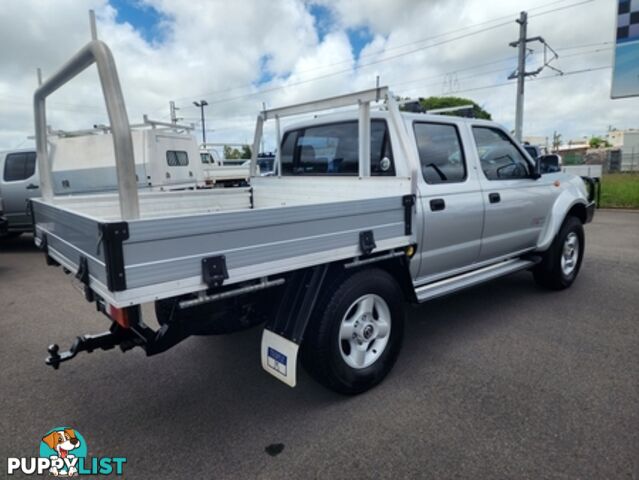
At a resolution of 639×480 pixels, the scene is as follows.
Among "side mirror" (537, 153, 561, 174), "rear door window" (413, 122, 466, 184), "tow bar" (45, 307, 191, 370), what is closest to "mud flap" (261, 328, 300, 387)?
"tow bar" (45, 307, 191, 370)

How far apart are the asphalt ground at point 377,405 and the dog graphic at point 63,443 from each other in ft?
0.20

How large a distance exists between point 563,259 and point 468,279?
198cm

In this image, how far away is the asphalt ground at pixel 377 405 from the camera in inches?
91.6

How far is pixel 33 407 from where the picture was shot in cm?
291

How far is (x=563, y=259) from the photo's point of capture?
5.14 m

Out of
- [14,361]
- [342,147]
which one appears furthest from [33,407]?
[342,147]

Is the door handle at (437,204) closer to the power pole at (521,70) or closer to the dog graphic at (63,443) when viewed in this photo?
the dog graphic at (63,443)

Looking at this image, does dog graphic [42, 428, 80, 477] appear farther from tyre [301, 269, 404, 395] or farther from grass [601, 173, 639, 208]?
grass [601, 173, 639, 208]

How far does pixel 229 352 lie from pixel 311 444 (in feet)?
4.76

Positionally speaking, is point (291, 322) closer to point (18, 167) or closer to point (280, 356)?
point (280, 356)

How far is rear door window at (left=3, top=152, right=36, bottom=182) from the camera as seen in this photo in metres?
8.72

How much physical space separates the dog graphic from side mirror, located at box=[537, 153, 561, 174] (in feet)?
16.6

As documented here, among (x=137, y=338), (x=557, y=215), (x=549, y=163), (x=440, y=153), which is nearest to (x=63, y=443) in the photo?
(x=137, y=338)

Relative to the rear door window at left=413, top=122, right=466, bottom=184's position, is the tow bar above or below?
below
